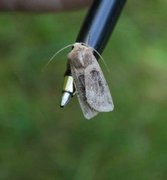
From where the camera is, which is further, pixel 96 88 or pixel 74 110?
pixel 74 110

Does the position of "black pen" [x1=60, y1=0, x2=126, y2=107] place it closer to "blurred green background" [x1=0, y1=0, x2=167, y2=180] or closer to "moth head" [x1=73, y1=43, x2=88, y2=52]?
"moth head" [x1=73, y1=43, x2=88, y2=52]

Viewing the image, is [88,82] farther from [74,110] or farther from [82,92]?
[74,110]

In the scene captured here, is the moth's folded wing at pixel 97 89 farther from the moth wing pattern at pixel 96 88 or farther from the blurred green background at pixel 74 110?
the blurred green background at pixel 74 110

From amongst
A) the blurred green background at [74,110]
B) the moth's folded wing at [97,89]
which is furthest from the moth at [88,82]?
the blurred green background at [74,110]

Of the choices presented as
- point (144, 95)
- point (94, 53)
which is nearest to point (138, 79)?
point (144, 95)

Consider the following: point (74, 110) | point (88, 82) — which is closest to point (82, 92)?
point (88, 82)
